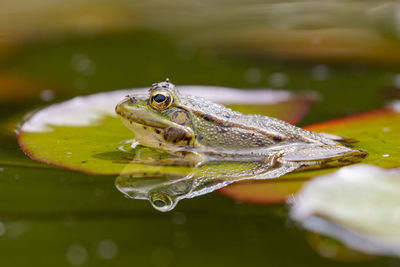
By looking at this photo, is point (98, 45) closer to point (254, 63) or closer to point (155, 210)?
point (254, 63)

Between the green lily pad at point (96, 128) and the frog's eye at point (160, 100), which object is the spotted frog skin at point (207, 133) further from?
the green lily pad at point (96, 128)

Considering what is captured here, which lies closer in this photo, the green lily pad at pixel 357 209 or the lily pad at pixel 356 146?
the green lily pad at pixel 357 209

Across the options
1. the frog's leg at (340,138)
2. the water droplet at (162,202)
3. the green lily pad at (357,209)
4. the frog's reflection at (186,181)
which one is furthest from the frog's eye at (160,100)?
the green lily pad at (357,209)

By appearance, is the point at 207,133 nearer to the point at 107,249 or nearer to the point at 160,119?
the point at 160,119

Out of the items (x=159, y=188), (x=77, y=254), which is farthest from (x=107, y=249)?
(x=159, y=188)

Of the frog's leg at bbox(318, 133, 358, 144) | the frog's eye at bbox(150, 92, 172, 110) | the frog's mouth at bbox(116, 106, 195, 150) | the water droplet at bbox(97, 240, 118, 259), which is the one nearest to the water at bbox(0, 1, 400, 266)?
the water droplet at bbox(97, 240, 118, 259)

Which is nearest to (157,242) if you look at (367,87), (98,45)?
(367,87)

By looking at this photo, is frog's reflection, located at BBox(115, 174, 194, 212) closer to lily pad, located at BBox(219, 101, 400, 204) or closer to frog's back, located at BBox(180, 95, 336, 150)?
lily pad, located at BBox(219, 101, 400, 204)
